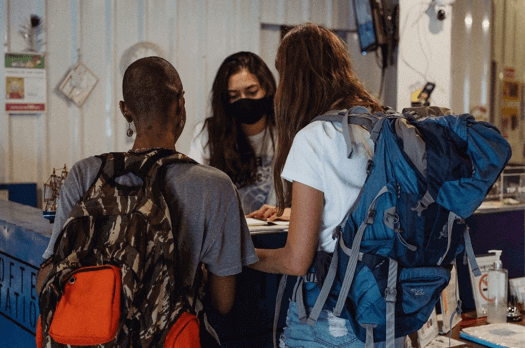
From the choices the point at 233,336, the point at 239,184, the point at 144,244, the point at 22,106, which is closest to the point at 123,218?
the point at 144,244

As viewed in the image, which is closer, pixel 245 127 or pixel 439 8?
pixel 245 127

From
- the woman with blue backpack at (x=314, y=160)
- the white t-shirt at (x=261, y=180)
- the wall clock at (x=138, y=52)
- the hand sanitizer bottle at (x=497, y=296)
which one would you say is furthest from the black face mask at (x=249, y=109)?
the wall clock at (x=138, y=52)

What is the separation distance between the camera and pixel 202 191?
1.56 meters

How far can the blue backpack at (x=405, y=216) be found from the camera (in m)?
1.51

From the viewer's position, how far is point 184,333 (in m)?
1.49

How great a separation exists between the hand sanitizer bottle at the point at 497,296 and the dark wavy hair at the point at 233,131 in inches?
48.7

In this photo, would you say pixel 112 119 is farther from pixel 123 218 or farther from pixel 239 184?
pixel 123 218

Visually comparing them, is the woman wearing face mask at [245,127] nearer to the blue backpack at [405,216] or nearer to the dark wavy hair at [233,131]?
the dark wavy hair at [233,131]

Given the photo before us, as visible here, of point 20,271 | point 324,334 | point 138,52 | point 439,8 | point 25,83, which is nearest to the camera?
point 324,334

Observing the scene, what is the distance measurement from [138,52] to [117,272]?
324cm

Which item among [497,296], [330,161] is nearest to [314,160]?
[330,161]

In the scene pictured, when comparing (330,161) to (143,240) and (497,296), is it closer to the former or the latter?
(143,240)

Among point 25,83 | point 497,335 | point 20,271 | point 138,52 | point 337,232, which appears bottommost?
point 497,335

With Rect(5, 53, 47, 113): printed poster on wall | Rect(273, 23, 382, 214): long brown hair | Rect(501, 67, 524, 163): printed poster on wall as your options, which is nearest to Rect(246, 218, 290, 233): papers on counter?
Rect(273, 23, 382, 214): long brown hair
